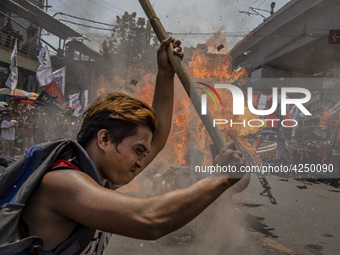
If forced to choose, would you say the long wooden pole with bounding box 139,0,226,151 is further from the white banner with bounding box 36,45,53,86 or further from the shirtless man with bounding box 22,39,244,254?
the white banner with bounding box 36,45,53,86

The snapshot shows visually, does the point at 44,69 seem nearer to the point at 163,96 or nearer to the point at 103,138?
the point at 163,96

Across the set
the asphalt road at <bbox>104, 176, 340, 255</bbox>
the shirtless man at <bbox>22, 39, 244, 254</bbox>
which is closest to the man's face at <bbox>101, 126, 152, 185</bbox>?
the shirtless man at <bbox>22, 39, 244, 254</bbox>

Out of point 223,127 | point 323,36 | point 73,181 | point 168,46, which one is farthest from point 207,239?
point 323,36

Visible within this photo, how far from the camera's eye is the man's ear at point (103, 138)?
136 cm

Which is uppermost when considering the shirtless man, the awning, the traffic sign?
the awning

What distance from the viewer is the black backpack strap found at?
105 cm

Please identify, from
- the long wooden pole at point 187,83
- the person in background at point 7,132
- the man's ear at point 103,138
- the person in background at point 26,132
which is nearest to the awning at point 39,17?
the person in background at point 26,132

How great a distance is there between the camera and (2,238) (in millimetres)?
1054

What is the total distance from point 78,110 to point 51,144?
1736 centimetres

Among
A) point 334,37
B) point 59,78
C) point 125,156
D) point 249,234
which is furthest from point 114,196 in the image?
point 59,78

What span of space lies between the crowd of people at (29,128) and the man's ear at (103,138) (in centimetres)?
921

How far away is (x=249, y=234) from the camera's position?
500 centimetres

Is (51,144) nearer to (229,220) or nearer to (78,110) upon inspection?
(229,220)

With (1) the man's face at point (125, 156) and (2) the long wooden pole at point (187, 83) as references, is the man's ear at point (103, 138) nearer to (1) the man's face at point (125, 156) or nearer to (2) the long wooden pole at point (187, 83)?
(1) the man's face at point (125, 156)
